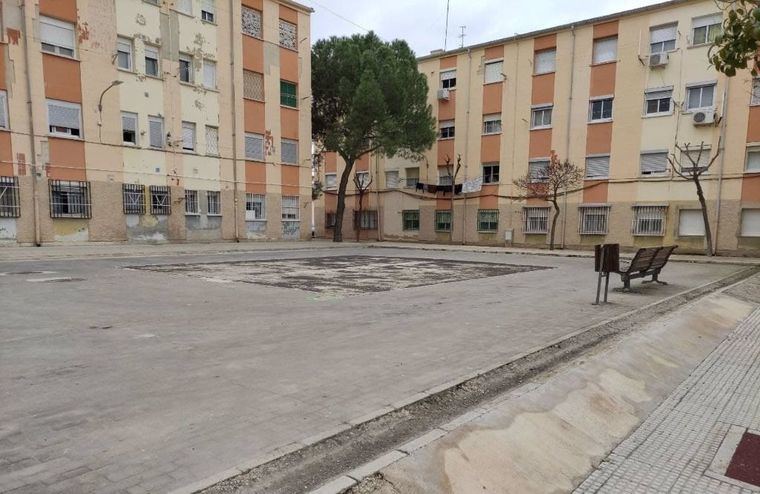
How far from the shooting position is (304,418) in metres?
3.54

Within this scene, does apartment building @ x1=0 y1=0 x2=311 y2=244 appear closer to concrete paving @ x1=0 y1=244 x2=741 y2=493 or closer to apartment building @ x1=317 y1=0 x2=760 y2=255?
apartment building @ x1=317 y1=0 x2=760 y2=255

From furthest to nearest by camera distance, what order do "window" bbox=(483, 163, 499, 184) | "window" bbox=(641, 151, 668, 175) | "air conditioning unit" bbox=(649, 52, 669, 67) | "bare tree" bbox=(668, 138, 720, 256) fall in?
"window" bbox=(483, 163, 499, 184), "window" bbox=(641, 151, 668, 175), "air conditioning unit" bbox=(649, 52, 669, 67), "bare tree" bbox=(668, 138, 720, 256)

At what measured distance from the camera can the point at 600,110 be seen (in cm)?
2659

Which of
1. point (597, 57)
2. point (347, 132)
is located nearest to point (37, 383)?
point (347, 132)

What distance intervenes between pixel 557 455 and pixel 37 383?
13.9 feet

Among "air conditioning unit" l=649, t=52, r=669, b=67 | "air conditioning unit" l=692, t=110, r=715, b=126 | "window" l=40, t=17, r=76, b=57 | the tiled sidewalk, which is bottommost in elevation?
the tiled sidewalk

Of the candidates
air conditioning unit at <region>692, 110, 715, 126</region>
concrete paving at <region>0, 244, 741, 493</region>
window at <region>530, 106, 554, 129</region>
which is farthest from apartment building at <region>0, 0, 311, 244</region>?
air conditioning unit at <region>692, 110, 715, 126</region>

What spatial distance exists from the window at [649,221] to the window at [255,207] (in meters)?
20.4

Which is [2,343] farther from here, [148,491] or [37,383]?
[148,491]

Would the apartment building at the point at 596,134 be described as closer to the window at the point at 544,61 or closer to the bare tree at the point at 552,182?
the window at the point at 544,61

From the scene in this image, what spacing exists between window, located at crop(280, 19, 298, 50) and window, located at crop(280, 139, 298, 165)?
5.61m

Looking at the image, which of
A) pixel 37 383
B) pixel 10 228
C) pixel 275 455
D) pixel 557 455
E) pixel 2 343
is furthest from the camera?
pixel 10 228

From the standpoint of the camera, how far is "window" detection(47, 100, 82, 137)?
19.8 m

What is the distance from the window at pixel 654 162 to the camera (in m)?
24.6
